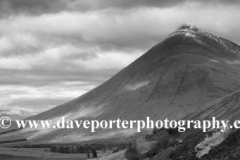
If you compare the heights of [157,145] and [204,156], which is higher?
[157,145]

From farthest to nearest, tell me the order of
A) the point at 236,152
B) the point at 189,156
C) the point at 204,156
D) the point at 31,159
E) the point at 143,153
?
1. the point at 31,159
2. the point at 143,153
3. the point at 189,156
4. the point at 204,156
5. the point at 236,152

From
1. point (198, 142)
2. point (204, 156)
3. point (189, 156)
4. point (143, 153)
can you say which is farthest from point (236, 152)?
point (143, 153)

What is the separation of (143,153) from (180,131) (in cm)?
2206

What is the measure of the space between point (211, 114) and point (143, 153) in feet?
280

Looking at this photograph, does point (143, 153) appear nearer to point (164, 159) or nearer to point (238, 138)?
point (164, 159)

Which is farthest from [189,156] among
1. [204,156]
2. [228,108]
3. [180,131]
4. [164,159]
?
[228,108]

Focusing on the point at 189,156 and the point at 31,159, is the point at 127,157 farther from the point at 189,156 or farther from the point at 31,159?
the point at 31,159

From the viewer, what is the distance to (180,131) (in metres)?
92.1

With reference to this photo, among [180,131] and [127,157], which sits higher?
[180,131]

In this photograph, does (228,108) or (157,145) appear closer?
(157,145)

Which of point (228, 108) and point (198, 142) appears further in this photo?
point (228, 108)

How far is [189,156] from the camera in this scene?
4962 centimetres

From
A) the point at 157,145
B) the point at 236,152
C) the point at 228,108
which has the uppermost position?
the point at 228,108

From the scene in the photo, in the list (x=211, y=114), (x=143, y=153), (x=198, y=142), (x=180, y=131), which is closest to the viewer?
(x=198, y=142)
